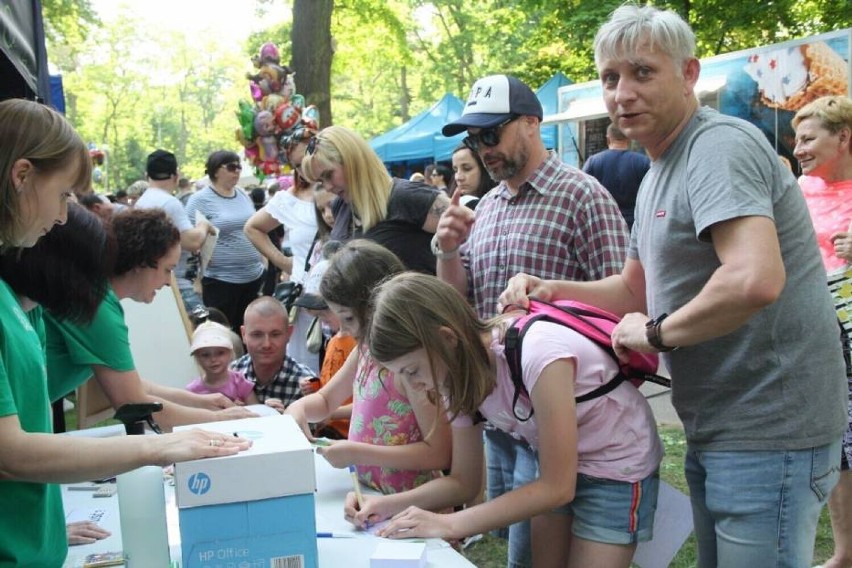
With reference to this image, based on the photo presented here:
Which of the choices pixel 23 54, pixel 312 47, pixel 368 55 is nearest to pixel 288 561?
pixel 23 54

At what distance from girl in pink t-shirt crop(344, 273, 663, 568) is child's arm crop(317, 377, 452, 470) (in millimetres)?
178

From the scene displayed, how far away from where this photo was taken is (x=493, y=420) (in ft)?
5.80

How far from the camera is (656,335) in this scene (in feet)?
4.98

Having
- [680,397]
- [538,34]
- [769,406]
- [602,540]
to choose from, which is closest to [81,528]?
[602,540]

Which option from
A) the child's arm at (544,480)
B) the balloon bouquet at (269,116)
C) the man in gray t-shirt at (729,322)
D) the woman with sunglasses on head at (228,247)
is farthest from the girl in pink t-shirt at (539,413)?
the balloon bouquet at (269,116)

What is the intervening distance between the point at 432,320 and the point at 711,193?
0.57 meters

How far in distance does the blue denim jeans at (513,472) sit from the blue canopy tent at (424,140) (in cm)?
1070

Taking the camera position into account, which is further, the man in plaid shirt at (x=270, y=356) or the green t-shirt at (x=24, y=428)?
the man in plaid shirt at (x=270, y=356)

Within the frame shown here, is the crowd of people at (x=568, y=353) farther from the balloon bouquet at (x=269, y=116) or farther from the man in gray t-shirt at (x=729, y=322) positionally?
the balloon bouquet at (x=269, y=116)

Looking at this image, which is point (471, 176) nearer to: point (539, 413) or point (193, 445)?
point (539, 413)

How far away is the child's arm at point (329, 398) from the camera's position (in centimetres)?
252

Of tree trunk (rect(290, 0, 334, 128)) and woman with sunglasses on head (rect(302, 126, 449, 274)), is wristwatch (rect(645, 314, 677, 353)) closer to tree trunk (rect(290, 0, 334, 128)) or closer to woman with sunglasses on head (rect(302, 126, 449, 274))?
woman with sunglasses on head (rect(302, 126, 449, 274))

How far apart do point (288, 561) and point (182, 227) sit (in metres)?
4.14

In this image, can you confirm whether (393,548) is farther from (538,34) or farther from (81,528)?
(538,34)
